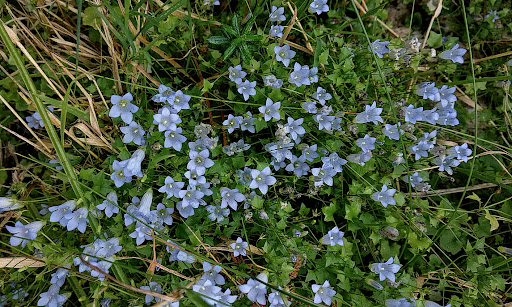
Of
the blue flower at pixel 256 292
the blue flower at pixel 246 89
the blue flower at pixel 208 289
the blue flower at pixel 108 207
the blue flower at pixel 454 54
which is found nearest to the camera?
the blue flower at pixel 208 289

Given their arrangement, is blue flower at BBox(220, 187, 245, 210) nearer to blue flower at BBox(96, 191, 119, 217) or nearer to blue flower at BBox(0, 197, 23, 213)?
blue flower at BBox(96, 191, 119, 217)

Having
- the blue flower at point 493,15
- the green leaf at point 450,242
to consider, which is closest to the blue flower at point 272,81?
the green leaf at point 450,242

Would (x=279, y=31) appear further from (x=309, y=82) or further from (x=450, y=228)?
(x=450, y=228)

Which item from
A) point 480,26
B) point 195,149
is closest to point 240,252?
point 195,149

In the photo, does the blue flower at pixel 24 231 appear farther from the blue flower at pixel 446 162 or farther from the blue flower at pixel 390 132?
the blue flower at pixel 446 162

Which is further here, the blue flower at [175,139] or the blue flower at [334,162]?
the blue flower at [334,162]

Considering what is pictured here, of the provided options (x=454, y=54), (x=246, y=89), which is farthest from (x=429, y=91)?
(x=246, y=89)

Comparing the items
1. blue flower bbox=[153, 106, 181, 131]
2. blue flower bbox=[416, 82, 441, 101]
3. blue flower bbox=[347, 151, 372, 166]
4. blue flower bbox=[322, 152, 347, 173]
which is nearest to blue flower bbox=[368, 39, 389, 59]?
blue flower bbox=[416, 82, 441, 101]
